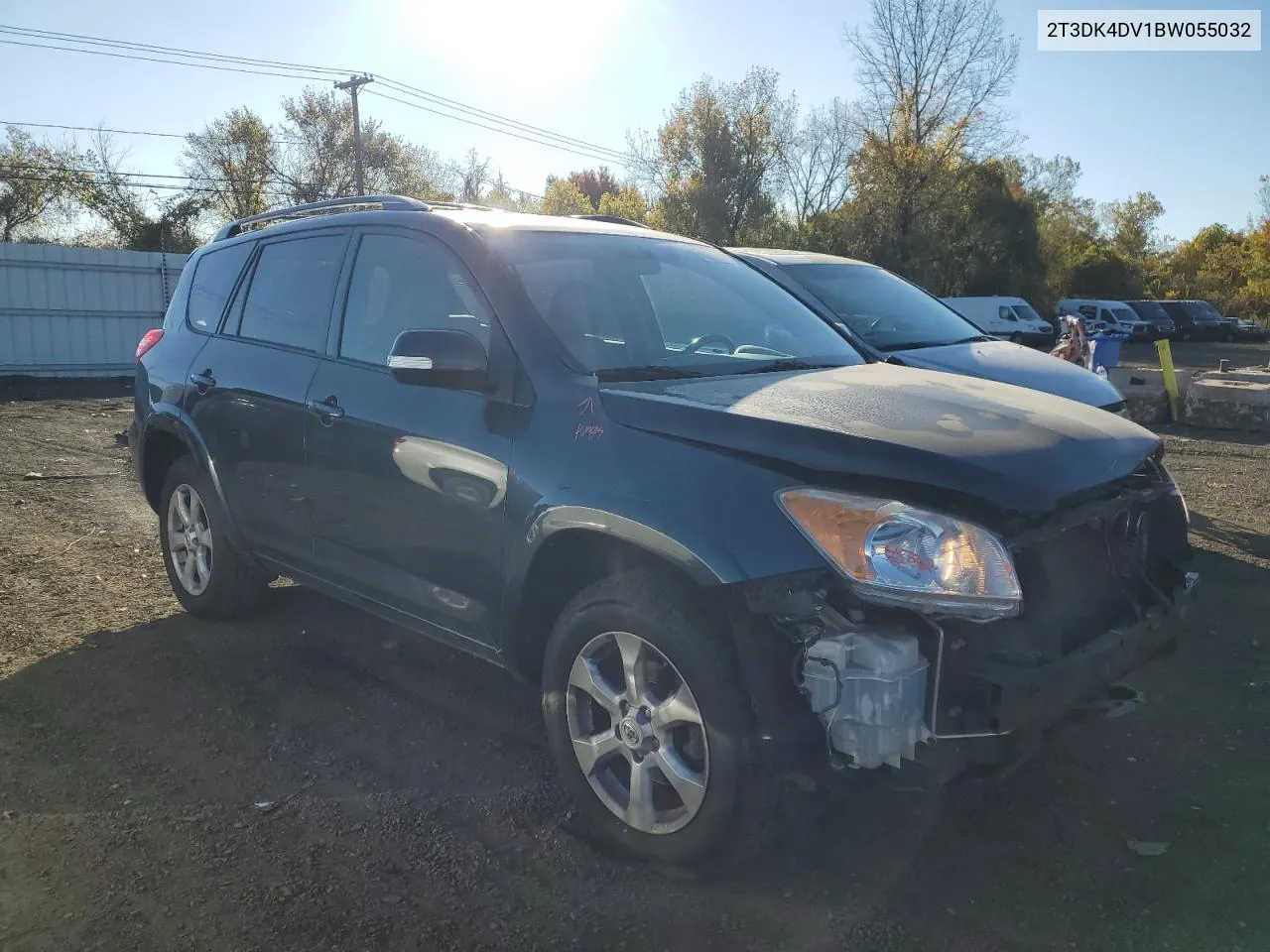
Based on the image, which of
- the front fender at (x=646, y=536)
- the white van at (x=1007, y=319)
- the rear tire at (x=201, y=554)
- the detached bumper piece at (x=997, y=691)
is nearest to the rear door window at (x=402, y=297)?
the front fender at (x=646, y=536)

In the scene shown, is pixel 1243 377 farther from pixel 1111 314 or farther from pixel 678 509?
pixel 1111 314

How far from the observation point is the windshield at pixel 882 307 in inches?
266

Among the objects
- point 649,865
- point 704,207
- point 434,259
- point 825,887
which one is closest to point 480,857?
point 649,865

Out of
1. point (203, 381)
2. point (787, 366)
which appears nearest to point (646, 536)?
point (787, 366)

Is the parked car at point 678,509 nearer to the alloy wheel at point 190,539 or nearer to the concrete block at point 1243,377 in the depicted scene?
the alloy wheel at point 190,539

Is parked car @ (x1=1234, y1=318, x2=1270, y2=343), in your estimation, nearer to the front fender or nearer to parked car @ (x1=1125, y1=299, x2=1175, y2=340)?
parked car @ (x1=1125, y1=299, x2=1175, y2=340)

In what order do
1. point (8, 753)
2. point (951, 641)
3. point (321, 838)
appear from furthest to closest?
point (8, 753) < point (321, 838) < point (951, 641)

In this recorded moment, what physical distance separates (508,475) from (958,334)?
4.79 meters

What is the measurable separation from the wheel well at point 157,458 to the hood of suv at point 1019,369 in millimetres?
4051

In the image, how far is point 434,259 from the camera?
3656 mm

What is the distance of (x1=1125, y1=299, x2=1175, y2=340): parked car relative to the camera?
39562 mm

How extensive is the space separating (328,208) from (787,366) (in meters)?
2.22

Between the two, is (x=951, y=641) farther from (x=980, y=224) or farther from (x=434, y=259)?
(x=980, y=224)

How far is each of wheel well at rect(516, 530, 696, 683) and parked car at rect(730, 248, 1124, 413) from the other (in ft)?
9.85
